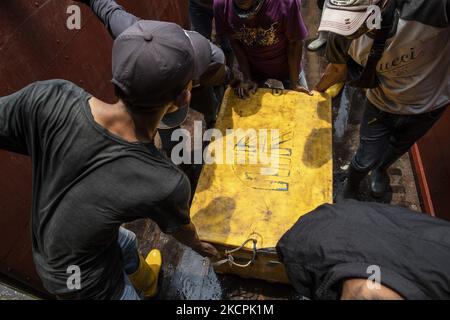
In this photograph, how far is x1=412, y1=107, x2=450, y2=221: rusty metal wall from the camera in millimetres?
2354

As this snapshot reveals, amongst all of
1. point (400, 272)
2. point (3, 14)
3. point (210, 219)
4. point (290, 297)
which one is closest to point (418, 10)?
point (400, 272)

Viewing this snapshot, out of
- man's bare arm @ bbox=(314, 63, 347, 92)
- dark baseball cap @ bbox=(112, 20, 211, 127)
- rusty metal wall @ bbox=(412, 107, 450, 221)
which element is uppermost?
dark baseball cap @ bbox=(112, 20, 211, 127)

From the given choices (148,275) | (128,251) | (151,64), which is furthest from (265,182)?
(151,64)

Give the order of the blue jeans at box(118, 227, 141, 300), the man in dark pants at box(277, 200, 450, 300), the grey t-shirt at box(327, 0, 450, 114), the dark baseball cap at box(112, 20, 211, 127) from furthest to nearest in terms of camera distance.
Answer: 1. the blue jeans at box(118, 227, 141, 300)
2. the grey t-shirt at box(327, 0, 450, 114)
3. the dark baseball cap at box(112, 20, 211, 127)
4. the man in dark pants at box(277, 200, 450, 300)

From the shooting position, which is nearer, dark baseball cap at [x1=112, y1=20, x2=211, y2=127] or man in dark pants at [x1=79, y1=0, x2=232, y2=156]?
dark baseball cap at [x1=112, y1=20, x2=211, y2=127]

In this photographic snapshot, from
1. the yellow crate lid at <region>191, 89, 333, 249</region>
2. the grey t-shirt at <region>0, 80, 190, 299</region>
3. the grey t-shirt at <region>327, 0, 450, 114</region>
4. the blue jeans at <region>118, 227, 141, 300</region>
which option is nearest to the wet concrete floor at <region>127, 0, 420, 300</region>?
the blue jeans at <region>118, 227, 141, 300</region>

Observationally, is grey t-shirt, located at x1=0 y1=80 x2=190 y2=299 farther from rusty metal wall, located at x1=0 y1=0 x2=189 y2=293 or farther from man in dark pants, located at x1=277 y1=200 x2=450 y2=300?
rusty metal wall, located at x1=0 y1=0 x2=189 y2=293

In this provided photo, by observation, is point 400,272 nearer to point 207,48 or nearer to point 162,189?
point 162,189

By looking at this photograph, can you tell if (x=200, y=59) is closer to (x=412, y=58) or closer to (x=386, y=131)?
(x=412, y=58)

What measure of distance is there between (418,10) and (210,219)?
1550mm

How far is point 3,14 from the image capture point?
5.98 ft

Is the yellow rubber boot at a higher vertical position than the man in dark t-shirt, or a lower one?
lower

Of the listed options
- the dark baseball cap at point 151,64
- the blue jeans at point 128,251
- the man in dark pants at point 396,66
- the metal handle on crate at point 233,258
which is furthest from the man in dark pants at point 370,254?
the blue jeans at point 128,251

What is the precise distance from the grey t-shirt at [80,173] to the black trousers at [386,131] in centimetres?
152
